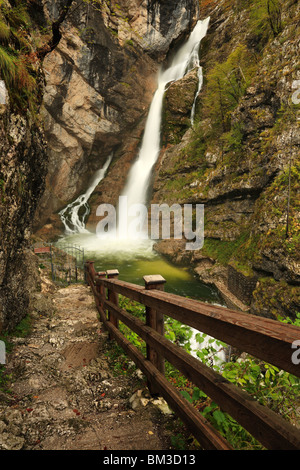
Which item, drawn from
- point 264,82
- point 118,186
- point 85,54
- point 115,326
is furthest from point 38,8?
point 118,186

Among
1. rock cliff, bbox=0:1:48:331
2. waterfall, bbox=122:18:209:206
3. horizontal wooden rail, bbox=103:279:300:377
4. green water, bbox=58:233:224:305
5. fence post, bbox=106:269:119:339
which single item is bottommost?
green water, bbox=58:233:224:305

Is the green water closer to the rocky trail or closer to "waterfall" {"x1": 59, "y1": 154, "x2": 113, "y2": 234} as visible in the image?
"waterfall" {"x1": 59, "y1": 154, "x2": 113, "y2": 234}

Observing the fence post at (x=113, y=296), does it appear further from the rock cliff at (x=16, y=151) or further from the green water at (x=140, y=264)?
the green water at (x=140, y=264)

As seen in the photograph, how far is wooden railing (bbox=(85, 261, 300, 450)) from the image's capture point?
3.79 ft

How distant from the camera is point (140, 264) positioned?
54.1 ft

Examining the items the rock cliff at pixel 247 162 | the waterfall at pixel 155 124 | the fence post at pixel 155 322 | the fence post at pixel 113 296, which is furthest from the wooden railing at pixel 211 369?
the waterfall at pixel 155 124

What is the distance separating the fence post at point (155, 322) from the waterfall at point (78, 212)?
22.2 metres

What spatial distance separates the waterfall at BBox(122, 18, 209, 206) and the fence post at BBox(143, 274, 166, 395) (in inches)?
841

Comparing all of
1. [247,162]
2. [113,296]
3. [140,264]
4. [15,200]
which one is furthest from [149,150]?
[113,296]

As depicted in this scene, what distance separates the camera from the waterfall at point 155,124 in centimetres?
2444

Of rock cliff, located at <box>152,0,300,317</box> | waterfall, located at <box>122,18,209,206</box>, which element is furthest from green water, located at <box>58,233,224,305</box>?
waterfall, located at <box>122,18,209,206</box>

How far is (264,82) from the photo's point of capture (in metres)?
13.7

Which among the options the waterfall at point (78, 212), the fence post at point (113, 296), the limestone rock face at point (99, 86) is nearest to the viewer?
the fence post at point (113, 296)
